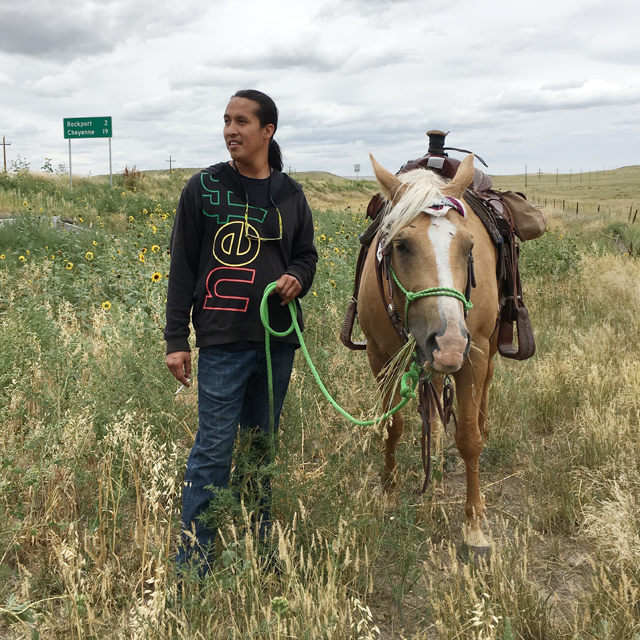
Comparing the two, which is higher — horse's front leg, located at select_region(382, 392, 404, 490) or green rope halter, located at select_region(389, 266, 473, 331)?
green rope halter, located at select_region(389, 266, 473, 331)

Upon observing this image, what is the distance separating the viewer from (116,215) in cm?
1452

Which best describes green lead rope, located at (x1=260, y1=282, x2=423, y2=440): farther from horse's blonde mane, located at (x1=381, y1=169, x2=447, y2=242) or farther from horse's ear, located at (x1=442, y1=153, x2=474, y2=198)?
horse's ear, located at (x1=442, y1=153, x2=474, y2=198)

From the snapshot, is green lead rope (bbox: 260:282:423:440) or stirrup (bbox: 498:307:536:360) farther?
stirrup (bbox: 498:307:536:360)

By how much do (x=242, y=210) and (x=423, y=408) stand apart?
4.92 ft

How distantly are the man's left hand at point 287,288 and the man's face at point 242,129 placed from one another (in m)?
0.64

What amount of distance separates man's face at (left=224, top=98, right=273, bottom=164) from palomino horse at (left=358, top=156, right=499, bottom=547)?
0.73m

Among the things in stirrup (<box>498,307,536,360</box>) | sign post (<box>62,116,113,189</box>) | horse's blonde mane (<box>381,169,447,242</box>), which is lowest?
stirrup (<box>498,307,536,360</box>)

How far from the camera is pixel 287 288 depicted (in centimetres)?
267

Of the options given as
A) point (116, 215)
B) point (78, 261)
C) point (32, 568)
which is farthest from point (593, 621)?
point (116, 215)

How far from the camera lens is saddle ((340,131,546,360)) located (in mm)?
3754

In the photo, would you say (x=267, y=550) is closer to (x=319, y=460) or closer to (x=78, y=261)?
(x=319, y=460)

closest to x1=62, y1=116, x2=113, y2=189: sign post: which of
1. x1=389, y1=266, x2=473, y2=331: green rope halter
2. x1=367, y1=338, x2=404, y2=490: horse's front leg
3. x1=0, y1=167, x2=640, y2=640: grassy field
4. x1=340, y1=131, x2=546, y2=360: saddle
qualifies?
x1=0, y1=167, x2=640, y2=640: grassy field

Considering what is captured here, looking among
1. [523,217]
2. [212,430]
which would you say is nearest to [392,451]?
[212,430]

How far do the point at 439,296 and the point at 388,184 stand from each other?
893mm
